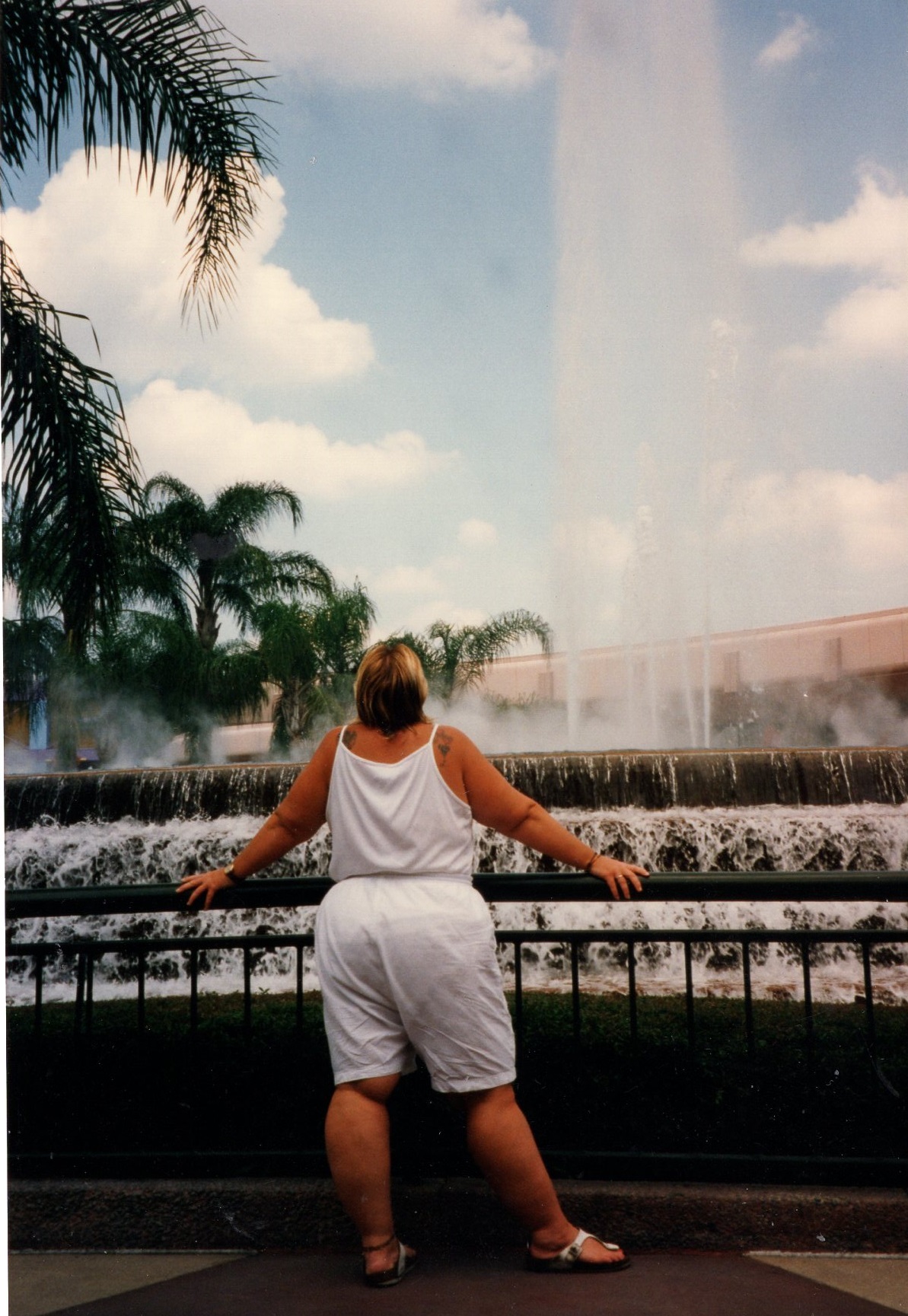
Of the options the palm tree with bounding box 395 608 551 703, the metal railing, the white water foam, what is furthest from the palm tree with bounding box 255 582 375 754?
the metal railing

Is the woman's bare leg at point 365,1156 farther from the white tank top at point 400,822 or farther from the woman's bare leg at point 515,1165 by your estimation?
the white tank top at point 400,822

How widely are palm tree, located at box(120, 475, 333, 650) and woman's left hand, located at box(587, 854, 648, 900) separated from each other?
21773 mm

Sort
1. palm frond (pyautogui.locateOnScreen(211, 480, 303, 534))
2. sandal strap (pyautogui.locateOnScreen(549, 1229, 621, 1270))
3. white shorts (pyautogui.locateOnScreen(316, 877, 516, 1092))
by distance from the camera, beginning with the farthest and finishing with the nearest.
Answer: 1. palm frond (pyautogui.locateOnScreen(211, 480, 303, 534))
2. sandal strap (pyautogui.locateOnScreen(549, 1229, 621, 1270))
3. white shorts (pyautogui.locateOnScreen(316, 877, 516, 1092))

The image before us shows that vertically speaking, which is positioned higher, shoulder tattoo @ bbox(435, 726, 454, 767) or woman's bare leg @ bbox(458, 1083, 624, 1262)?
shoulder tattoo @ bbox(435, 726, 454, 767)

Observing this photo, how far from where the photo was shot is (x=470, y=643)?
23.7 m

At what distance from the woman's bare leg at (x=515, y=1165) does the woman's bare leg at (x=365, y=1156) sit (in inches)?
7.5

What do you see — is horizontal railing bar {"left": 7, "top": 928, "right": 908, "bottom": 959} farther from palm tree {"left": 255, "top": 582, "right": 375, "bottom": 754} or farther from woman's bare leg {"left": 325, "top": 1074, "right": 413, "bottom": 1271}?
palm tree {"left": 255, "top": 582, "right": 375, "bottom": 754}

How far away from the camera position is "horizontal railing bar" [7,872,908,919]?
8.91 ft

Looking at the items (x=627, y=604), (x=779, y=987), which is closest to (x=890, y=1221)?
(x=779, y=987)

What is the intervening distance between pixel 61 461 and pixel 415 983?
337 centimetres

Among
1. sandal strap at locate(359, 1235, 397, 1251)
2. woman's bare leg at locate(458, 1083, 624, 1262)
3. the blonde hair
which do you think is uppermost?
the blonde hair

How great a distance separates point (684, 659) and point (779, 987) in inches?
627

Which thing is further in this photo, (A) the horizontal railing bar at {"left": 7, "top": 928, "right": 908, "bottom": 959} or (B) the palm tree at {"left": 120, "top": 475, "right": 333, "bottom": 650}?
(B) the palm tree at {"left": 120, "top": 475, "right": 333, "bottom": 650}

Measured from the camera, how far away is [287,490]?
2516cm
